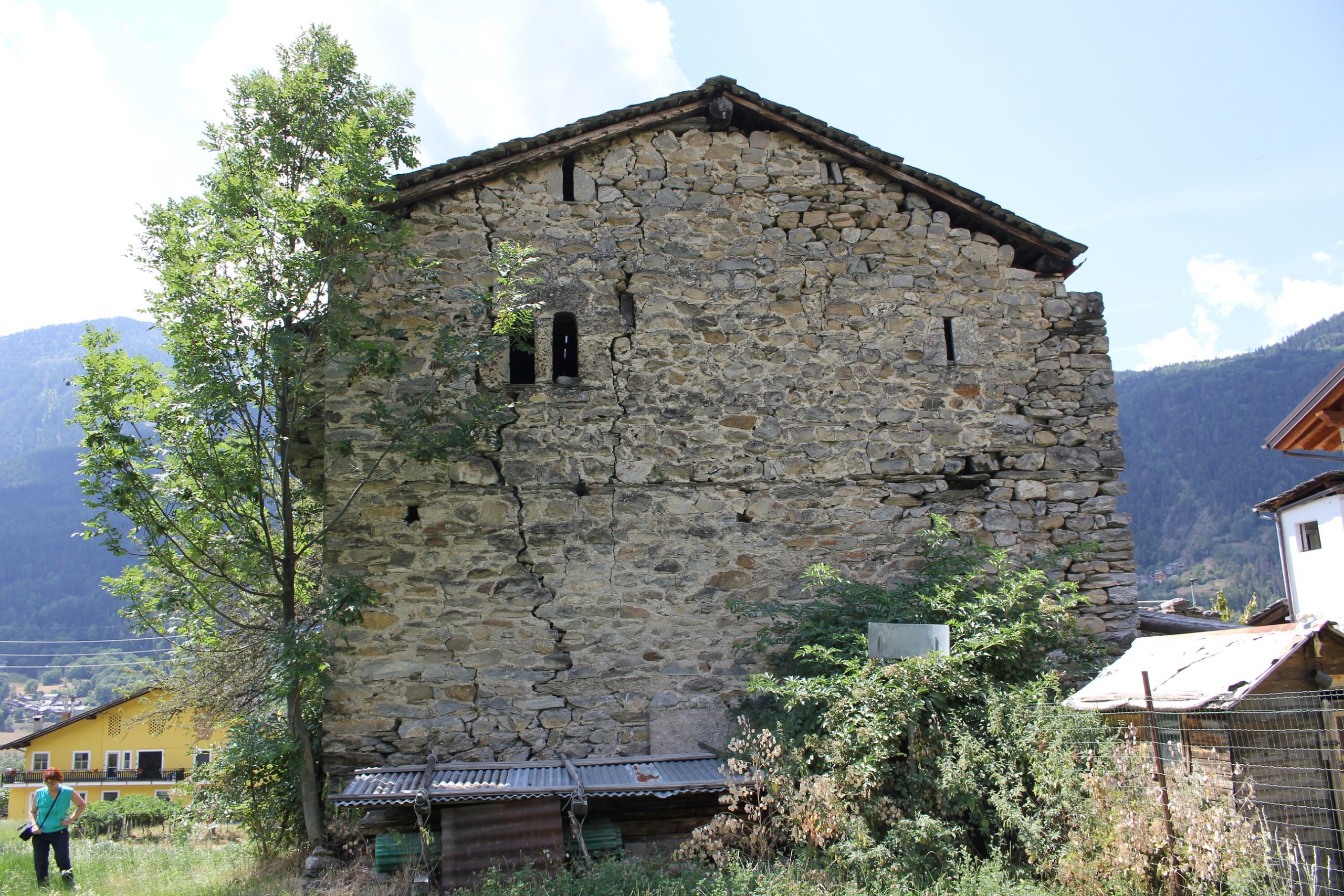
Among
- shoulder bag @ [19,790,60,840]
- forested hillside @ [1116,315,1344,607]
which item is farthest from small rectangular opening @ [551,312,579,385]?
forested hillside @ [1116,315,1344,607]

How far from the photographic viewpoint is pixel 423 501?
25.8ft

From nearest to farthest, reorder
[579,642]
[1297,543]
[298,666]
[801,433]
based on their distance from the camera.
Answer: [298,666]
[579,642]
[801,433]
[1297,543]

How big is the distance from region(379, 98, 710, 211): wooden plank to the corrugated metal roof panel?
16.7 feet

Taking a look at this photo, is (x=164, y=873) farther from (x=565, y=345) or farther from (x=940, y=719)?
(x=940, y=719)

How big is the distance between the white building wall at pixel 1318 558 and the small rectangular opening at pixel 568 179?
1550 cm

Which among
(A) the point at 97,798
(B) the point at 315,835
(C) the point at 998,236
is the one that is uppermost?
(C) the point at 998,236

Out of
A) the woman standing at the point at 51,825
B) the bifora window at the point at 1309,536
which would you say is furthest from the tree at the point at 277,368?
the bifora window at the point at 1309,536

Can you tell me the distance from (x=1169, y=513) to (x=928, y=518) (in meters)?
58.5

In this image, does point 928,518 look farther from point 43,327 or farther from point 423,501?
point 43,327

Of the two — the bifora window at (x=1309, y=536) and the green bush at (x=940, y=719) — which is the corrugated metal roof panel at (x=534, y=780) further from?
the bifora window at (x=1309, y=536)

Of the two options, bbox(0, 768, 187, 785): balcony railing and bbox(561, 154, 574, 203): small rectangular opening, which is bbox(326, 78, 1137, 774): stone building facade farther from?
bbox(0, 768, 187, 785): balcony railing

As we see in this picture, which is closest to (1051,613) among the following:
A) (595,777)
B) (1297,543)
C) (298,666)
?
(595,777)

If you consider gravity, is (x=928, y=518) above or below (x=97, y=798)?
above

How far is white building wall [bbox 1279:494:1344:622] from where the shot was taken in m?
17.2
